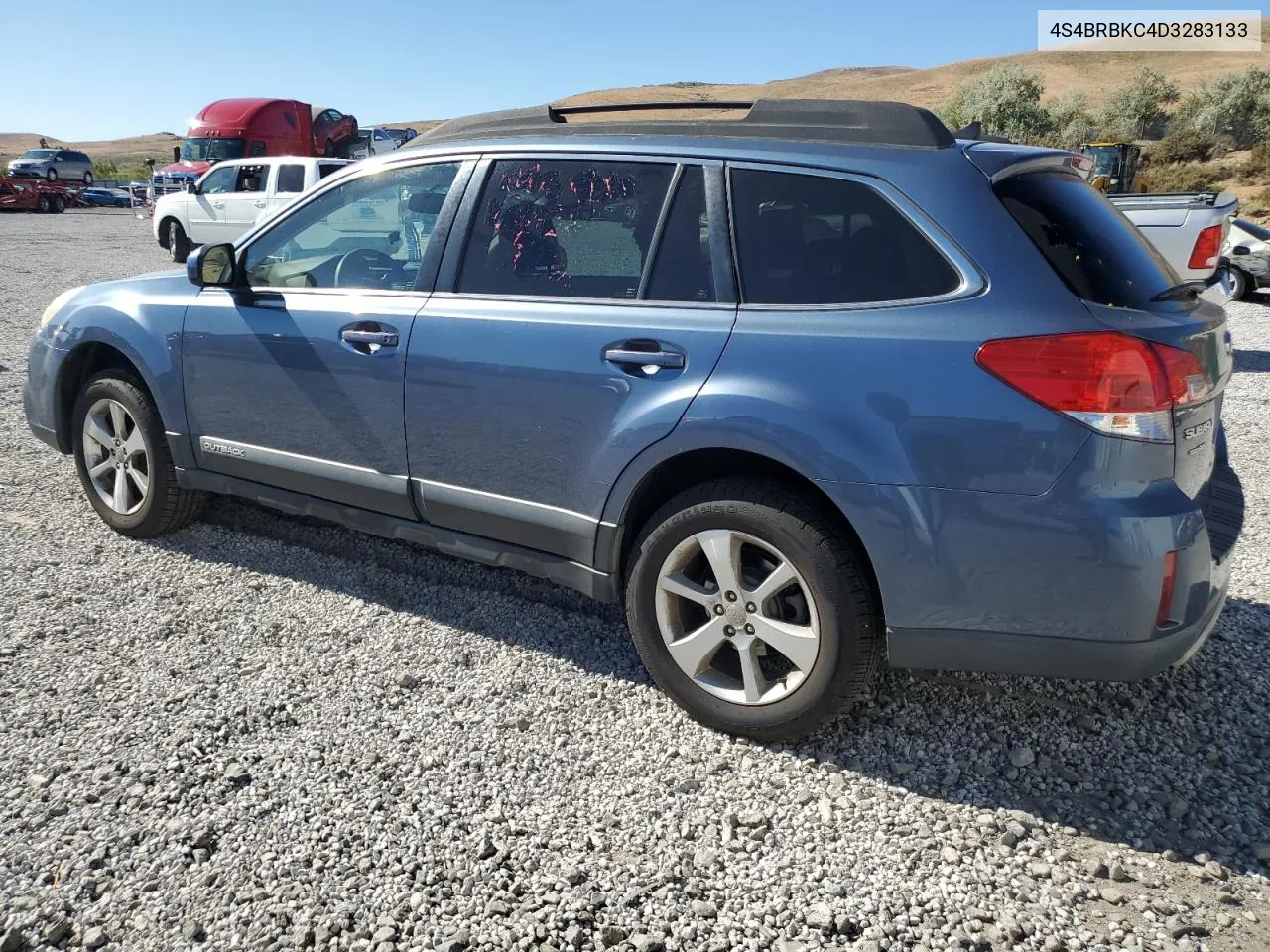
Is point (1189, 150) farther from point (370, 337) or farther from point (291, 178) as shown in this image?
point (370, 337)

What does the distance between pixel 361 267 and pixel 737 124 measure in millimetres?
1568

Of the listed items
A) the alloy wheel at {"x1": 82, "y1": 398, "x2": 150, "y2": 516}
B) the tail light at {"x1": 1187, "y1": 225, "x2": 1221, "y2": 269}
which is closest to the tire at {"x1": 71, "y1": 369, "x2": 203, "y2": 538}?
the alloy wheel at {"x1": 82, "y1": 398, "x2": 150, "y2": 516}

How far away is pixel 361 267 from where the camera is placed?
386cm

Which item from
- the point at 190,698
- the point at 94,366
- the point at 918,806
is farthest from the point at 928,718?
the point at 94,366

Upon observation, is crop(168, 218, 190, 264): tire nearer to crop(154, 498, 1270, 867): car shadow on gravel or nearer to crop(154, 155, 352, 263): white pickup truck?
crop(154, 155, 352, 263): white pickup truck

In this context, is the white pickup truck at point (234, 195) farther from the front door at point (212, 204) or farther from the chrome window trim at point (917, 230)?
the chrome window trim at point (917, 230)

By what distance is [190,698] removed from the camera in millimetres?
3299

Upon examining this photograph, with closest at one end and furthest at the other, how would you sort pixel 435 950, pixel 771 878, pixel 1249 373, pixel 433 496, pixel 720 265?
pixel 435 950
pixel 771 878
pixel 720 265
pixel 433 496
pixel 1249 373

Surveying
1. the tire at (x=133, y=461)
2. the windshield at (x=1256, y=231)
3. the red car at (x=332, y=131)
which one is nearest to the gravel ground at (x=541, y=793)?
the tire at (x=133, y=461)

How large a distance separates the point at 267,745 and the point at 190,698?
1.47 ft

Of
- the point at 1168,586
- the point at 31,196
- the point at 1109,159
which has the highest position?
the point at 31,196

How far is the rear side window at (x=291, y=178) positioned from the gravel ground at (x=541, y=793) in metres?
14.7

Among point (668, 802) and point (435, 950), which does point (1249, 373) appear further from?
point (435, 950)

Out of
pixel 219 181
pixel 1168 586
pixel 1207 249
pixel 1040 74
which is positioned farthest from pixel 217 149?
pixel 1040 74
